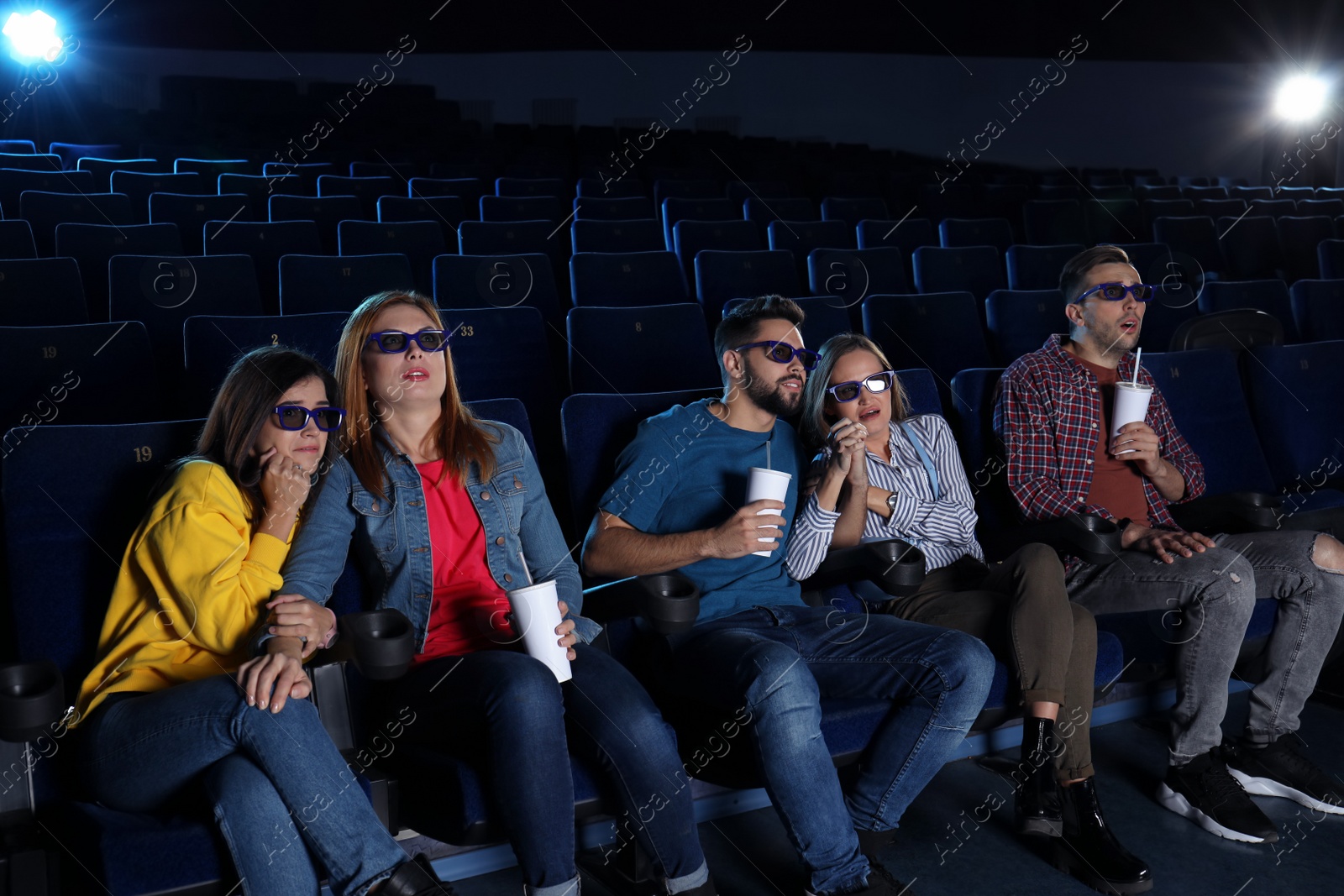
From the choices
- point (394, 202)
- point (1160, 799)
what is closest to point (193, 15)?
point (394, 202)

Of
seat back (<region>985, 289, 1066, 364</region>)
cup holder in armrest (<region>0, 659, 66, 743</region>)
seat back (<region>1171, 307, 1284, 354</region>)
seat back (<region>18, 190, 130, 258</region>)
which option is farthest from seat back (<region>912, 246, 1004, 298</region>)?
cup holder in armrest (<region>0, 659, 66, 743</region>)

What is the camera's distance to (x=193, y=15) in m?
7.50

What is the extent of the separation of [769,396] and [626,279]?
1.25 metres

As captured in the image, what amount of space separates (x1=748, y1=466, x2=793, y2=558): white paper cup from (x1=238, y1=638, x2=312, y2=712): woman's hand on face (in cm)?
60

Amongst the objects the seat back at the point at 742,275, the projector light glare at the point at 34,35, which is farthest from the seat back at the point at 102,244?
the projector light glare at the point at 34,35

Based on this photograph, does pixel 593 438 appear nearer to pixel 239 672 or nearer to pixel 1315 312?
pixel 239 672

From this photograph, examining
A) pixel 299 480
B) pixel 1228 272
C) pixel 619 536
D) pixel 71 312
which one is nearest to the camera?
pixel 299 480

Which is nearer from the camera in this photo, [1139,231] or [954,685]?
[954,685]

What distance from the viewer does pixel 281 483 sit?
1.31 meters

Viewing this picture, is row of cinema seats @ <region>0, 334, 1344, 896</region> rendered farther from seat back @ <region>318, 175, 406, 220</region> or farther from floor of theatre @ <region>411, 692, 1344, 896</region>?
seat back @ <region>318, 175, 406, 220</region>

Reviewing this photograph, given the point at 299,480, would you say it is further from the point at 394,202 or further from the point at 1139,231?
the point at 1139,231

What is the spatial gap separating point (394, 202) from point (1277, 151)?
756 centimetres

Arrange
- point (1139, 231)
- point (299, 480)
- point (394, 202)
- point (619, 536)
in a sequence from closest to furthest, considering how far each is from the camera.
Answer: point (299, 480)
point (619, 536)
point (394, 202)
point (1139, 231)

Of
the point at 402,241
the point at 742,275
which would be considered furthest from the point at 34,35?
the point at 742,275
